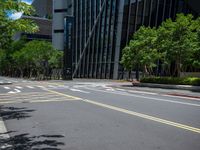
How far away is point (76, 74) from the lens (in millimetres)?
88188

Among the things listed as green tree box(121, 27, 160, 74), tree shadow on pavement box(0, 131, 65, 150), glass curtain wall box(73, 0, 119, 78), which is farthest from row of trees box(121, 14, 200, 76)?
glass curtain wall box(73, 0, 119, 78)

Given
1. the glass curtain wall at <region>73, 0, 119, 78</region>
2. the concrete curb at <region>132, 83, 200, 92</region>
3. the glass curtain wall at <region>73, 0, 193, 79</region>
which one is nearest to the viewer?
the concrete curb at <region>132, 83, 200, 92</region>

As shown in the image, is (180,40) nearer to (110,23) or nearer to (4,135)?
(4,135)

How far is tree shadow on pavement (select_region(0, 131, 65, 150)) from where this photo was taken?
28.2 feet

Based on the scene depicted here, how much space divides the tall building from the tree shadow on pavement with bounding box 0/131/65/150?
58.6m

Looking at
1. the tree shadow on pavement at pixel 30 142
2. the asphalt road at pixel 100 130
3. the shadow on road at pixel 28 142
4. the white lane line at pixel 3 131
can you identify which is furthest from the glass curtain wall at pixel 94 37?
the tree shadow on pavement at pixel 30 142

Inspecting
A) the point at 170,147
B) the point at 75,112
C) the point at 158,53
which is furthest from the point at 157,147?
the point at 158,53

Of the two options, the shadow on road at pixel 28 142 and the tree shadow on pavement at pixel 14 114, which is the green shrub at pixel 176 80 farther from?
the shadow on road at pixel 28 142

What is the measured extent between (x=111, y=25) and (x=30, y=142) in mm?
62008

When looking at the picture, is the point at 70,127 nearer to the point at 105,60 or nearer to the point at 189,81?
the point at 189,81

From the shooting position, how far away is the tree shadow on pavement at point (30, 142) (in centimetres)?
859

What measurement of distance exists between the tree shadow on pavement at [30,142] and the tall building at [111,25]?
5862cm

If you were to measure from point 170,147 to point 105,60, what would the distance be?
210ft

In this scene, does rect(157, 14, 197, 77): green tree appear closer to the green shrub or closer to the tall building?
the green shrub
